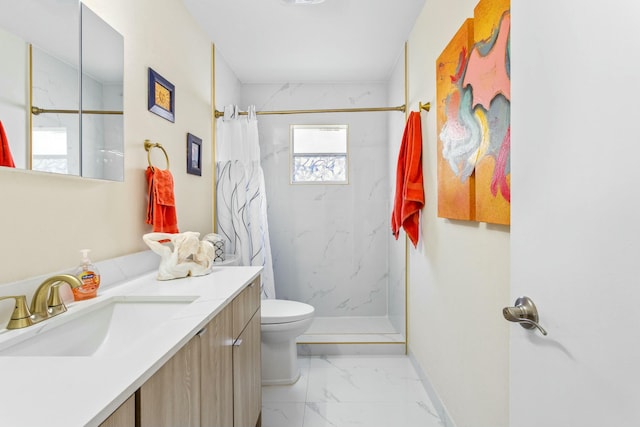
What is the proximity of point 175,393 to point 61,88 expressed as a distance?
1027 mm

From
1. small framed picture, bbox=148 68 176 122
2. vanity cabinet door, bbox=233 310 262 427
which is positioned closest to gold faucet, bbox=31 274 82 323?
vanity cabinet door, bbox=233 310 262 427

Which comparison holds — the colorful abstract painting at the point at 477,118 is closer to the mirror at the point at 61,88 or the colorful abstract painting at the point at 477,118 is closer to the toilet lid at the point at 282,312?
the toilet lid at the point at 282,312

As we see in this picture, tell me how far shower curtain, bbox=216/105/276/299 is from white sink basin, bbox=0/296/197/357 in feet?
4.37

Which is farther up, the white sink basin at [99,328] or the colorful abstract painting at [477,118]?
the colorful abstract painting at [477,118]

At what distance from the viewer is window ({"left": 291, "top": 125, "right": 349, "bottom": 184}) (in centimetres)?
326

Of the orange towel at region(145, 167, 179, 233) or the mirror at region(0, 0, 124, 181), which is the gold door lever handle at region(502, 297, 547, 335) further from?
the orange towel at region(145, 167, 179, 233)

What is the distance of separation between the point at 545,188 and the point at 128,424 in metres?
0.94

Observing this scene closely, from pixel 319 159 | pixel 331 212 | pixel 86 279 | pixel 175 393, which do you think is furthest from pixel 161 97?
pixel 331 212

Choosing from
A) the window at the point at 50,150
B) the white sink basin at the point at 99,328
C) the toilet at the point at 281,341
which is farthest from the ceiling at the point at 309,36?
the toilet at the point at 281,341

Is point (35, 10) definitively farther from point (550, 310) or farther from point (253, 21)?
point (550, 310)

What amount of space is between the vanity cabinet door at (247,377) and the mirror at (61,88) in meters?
0.87

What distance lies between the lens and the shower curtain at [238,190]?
2.51 m

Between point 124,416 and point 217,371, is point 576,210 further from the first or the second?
point 217,371

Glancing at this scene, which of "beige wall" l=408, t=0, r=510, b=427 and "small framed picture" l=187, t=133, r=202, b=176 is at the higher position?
"small framed picture" l=187, t=133, r=202, b=176
